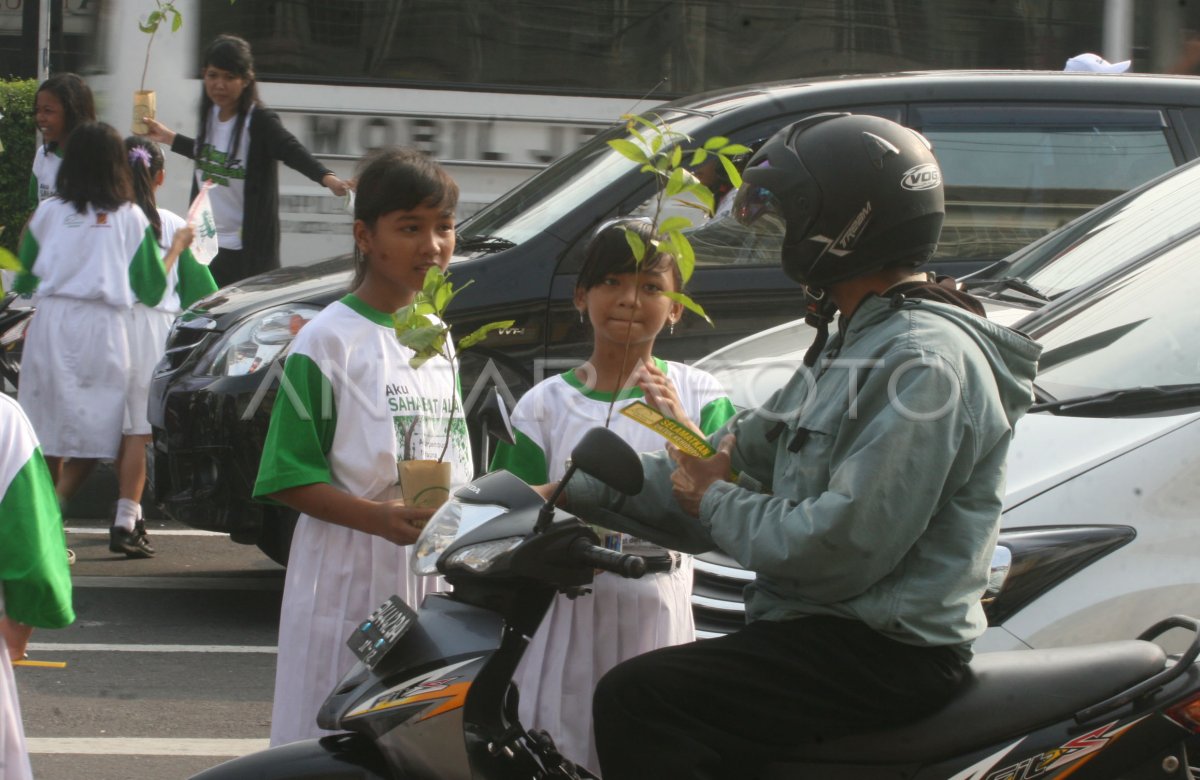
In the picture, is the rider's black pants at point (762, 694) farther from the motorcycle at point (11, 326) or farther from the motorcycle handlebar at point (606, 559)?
the motorcycle at point (11, 326)

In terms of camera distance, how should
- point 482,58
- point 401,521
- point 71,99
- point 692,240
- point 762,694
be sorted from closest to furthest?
point 762,694
point 401,521
point 692,240
point 71,99
point 482,58

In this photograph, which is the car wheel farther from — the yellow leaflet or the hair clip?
the yellow leaflet

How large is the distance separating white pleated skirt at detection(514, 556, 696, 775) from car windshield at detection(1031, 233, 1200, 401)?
126 centimetres

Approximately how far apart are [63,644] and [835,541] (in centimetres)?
444

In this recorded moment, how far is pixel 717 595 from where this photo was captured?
400cm

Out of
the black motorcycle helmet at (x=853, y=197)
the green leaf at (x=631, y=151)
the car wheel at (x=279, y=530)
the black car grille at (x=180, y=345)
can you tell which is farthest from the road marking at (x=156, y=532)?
the black motorcycle helmet at (x=853, y=197)

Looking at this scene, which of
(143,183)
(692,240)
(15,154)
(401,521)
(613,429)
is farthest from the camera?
(15,154)

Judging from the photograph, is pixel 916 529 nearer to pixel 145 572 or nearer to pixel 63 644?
pixel 63 644

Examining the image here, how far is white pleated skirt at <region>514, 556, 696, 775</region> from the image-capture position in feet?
10.0

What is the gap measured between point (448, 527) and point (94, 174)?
211 inches

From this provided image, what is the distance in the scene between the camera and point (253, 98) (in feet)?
28.4

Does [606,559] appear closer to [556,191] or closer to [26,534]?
[26,534]

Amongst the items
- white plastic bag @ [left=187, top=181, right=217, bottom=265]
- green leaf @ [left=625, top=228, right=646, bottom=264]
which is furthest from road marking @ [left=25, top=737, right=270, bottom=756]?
white plastic bag @ [left=187, top=181, right=217, bottom=265]

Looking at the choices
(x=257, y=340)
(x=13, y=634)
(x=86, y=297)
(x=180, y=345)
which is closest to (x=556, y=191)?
(x=257, y=340)
